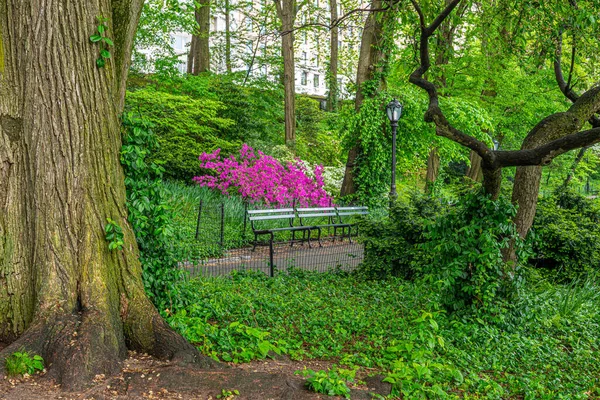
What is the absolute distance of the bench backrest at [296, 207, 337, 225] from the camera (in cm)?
1556

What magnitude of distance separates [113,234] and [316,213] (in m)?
11.5

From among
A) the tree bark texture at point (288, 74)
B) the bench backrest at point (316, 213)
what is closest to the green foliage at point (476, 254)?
the bench backrest at point (316, 213)

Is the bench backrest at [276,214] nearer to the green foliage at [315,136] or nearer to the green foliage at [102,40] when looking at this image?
the green foliage at [315,136]

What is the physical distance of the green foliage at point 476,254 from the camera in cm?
752

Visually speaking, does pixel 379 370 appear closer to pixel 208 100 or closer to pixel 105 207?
pixel 105 207

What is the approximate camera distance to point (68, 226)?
4566 mm

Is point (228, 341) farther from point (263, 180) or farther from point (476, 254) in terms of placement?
point (263, 180)

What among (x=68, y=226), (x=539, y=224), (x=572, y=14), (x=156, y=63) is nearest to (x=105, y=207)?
(x=68, y=226)

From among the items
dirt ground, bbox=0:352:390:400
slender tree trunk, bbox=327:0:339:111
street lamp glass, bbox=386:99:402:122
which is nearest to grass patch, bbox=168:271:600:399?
dirt ground, bbox=0:352:390:400

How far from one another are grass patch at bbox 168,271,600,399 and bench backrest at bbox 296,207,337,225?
19.3 feet

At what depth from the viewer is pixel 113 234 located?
4.77 m

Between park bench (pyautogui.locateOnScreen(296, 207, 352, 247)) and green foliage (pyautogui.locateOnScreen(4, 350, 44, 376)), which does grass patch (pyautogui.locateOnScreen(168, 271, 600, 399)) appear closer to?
green foliage (pyautogui.locateOnScreen(4, 350, 44, 376))

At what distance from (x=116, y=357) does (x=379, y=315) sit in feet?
13.7

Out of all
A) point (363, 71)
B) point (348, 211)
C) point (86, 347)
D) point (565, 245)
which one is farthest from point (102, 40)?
point (363, 71)
